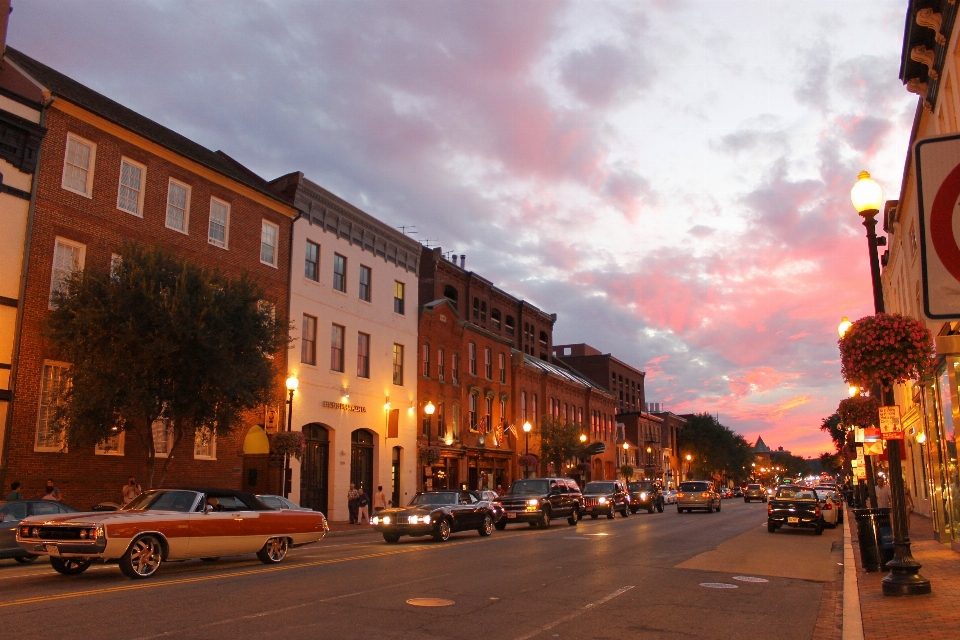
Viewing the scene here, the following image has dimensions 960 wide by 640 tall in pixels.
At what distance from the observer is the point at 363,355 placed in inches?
1554

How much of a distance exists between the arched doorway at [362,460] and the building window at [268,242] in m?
9.20

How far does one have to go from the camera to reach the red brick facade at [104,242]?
2322 cm

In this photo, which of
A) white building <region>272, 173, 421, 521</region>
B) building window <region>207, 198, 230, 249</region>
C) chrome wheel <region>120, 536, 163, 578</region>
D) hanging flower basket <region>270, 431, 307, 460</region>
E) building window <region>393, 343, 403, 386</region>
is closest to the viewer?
chrome wheel <region>120, 536, 163, 578</region>

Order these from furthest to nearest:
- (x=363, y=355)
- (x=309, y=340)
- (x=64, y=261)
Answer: (x=363, y=355) → (x=309, y=340) → (x=64, y=261)

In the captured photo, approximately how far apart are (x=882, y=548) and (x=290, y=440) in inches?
835

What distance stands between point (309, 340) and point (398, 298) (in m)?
8.43

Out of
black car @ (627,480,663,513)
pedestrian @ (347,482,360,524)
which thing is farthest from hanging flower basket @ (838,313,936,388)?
black car @ (627,480,663,513)

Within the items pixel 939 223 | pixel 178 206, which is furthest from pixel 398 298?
pixel 939 223

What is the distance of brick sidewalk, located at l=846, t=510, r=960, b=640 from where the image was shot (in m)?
9.27

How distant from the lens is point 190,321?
899 inches

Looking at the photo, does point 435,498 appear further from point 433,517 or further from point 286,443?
point 286,443

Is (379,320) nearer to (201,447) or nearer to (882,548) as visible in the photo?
(201,447)

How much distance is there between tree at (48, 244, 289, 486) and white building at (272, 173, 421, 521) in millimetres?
9285

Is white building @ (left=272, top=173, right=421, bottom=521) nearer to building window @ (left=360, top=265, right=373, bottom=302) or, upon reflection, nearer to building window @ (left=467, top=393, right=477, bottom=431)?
building window @ (left=360, top=265, right=373, bottom=302)
